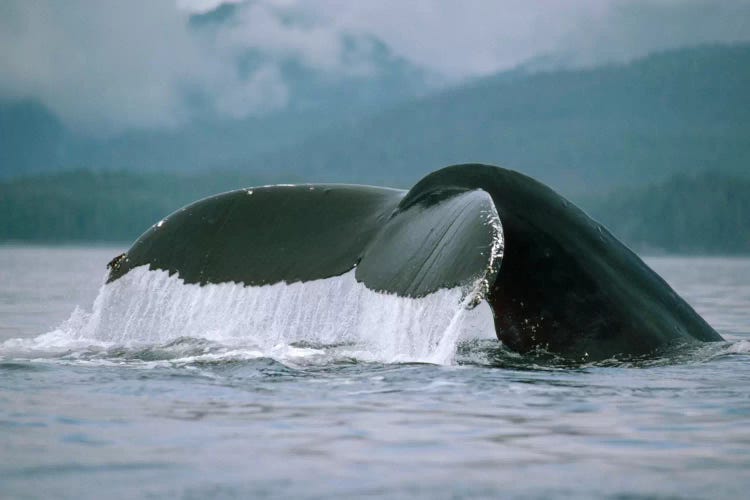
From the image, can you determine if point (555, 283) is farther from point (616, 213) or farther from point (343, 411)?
point (616, 213)

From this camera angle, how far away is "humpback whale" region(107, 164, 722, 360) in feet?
22.7

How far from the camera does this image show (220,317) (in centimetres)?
715

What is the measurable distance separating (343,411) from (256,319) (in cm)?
141

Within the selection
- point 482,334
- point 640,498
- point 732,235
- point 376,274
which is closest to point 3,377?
point 376,274

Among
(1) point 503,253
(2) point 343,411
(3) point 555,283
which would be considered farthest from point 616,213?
(2) point 343,411

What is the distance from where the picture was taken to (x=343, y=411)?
6.02 meters

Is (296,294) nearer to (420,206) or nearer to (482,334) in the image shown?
(420,206)

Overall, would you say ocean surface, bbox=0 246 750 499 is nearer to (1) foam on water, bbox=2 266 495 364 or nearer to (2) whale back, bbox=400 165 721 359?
(1) foam on water, bbox=2 266 495 364

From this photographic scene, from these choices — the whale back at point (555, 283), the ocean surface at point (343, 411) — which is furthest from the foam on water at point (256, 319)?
the whale back at point (555, 283)

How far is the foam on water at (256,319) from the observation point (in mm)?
6324

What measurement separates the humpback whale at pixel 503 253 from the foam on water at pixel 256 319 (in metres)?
0.08

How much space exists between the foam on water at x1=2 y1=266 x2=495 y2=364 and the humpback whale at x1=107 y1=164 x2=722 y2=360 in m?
0.08

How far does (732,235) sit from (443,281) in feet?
405

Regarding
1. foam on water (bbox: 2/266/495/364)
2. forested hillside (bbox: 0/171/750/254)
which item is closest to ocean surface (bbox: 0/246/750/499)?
foam on water (bbox: 2/266/495/364)
